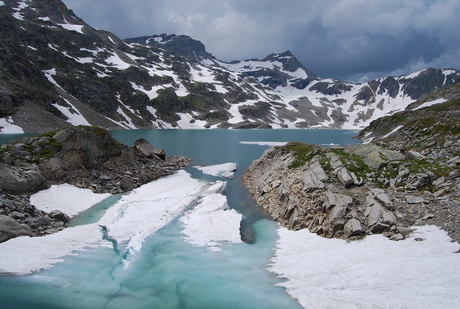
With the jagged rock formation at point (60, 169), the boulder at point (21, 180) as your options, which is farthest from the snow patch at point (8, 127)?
the boulder at point (21, 180)

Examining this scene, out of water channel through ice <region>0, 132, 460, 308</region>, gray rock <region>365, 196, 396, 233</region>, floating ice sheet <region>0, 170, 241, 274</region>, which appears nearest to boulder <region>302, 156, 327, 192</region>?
gray rock <region>365, 196, 396, 233</region>

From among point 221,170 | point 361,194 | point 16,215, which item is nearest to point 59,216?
point 16,215

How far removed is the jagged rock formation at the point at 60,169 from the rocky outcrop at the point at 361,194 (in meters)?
17.7

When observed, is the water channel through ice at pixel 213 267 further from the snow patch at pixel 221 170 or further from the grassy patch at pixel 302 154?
the snow patch at pixel 221 170

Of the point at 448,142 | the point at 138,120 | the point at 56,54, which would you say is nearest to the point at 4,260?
the point at 448,142

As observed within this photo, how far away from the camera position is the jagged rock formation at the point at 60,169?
63.4 ft

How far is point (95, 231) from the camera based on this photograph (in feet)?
63.3

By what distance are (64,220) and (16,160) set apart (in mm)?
10987

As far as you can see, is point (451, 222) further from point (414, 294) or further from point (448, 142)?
point (448, 142)

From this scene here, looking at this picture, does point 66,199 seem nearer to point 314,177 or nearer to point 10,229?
point 10,229

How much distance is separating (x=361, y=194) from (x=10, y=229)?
2530cm

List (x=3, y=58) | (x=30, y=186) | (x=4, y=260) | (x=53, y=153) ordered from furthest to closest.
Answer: (x=3, y=58) < (x=53, y=153) < (x=30, y=186) < (x=4, y=260)

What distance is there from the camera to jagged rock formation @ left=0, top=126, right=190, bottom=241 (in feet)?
63.4

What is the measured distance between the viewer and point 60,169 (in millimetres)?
28828
